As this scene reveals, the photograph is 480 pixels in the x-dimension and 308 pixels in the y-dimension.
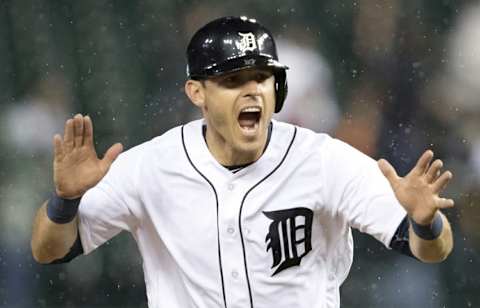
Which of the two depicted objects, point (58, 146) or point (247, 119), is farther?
point (247, 119)

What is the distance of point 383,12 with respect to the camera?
472cm

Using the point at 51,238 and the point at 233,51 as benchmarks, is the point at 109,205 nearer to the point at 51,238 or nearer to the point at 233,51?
the point at 51,238

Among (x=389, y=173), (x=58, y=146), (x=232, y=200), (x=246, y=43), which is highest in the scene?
(x=246, y=43)

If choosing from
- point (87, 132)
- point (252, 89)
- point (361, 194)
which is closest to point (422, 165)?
point (361, 194)

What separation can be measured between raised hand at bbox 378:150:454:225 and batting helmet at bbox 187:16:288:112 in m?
0.49

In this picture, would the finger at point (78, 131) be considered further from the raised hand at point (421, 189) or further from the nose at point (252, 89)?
the raised hand at point (421, 189)

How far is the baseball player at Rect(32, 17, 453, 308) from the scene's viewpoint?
9.62 ft

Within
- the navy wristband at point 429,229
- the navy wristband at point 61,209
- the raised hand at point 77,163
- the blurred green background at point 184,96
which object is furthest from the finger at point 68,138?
the blurred green background at point 184,96

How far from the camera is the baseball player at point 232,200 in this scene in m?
2.93

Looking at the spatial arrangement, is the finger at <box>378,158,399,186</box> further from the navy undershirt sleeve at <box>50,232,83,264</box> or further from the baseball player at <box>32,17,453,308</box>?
the navy undershirt sleeve at <box>50,232,83,264</box>

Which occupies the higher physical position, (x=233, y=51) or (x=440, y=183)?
(x=233, y=51)

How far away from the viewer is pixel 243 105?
2955 mm

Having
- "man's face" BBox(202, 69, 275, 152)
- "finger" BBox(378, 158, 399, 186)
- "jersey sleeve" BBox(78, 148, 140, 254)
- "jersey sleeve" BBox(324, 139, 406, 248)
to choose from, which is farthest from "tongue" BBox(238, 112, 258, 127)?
"finger" BBox(378, 158, 399, 186)

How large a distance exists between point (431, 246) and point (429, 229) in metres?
0.06
